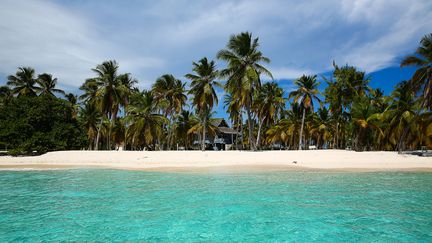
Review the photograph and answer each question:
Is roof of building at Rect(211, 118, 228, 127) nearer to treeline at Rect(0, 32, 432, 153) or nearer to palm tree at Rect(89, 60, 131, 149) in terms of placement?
treeline at Rect(0, 32, 432, 153)

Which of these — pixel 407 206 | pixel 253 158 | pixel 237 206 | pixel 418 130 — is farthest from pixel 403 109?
pixel 237 206

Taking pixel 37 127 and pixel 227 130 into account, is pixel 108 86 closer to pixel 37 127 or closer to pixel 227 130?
pixel 37 127

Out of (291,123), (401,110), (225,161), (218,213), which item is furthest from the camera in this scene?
(291,123)

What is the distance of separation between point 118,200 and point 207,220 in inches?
138

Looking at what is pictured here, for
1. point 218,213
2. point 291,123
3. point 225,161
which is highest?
point 291,123

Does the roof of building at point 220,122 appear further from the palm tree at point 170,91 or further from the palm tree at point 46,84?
the palm tree at point 46,84

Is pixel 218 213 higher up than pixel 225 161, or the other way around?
pixel 225 161

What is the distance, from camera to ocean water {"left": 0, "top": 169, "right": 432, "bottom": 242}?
16.8 ft

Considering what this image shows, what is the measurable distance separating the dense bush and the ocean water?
1882 centimetres

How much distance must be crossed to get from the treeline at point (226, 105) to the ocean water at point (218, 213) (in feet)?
61.7

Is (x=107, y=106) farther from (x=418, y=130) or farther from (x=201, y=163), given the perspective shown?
(x=418, y=130)

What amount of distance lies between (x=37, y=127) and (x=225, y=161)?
20596 mm

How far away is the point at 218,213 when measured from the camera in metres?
6.71

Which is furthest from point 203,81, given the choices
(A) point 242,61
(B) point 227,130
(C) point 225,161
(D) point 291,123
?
(B) point 227,130
